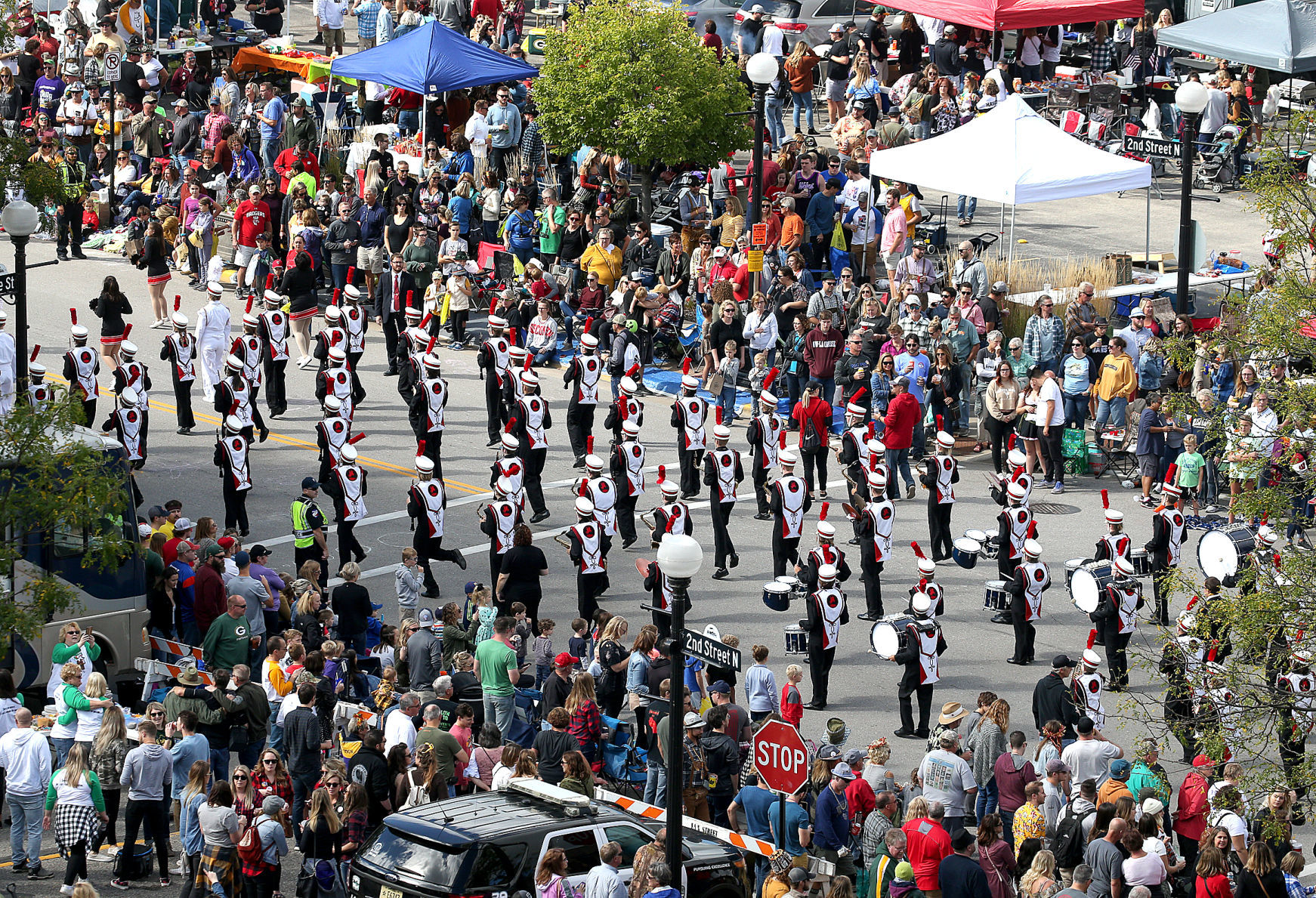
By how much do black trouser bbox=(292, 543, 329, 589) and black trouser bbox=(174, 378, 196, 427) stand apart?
527cm

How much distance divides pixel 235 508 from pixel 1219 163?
20.7 metres

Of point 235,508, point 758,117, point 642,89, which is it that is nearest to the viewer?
point 235,508

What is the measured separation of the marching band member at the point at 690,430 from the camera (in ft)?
80.6

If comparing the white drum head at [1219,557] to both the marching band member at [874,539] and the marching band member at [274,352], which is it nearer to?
the marching band member at [874,539]

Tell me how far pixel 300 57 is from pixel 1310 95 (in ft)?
Result: 61.2

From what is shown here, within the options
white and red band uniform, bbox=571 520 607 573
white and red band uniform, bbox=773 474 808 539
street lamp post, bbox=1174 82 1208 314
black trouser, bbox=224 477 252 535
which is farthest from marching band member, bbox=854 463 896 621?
black trouser, bbox=224 477 252 535

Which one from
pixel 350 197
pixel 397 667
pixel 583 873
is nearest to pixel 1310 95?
pixel 350 197

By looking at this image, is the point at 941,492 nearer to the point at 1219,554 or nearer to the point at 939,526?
the point at 939,526

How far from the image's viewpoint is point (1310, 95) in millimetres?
37531

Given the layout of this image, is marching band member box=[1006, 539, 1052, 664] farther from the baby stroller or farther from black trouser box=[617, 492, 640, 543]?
the baby stroller

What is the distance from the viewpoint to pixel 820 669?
20.1 meters

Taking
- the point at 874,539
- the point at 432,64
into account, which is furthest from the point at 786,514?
the point at 432,64

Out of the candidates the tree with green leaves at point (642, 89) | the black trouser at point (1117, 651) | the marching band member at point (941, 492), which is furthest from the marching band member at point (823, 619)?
the tree with green leaves at point (642, 89)

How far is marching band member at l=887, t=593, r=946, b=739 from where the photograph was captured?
19.3 meters
